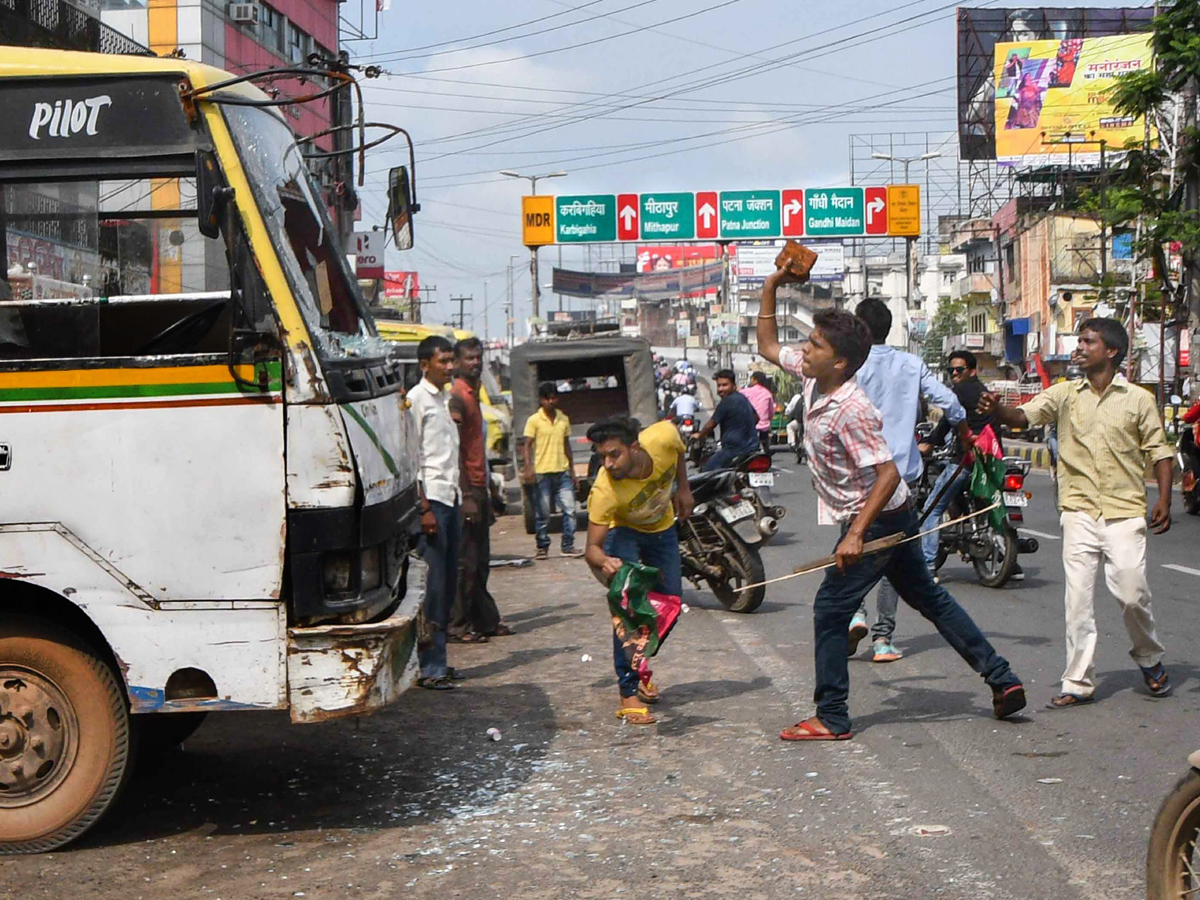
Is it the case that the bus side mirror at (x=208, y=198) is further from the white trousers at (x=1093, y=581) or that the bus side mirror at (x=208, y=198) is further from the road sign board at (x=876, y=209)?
the road sign board at (x=876, y=209)

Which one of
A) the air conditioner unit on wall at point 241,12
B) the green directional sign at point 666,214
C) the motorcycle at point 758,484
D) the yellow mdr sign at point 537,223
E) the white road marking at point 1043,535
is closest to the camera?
the motorcycle at point 758,484

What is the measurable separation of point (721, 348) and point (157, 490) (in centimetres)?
7830

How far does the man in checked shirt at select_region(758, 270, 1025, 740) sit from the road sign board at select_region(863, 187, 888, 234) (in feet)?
110

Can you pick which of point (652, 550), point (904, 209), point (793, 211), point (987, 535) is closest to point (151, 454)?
point (652, 550)

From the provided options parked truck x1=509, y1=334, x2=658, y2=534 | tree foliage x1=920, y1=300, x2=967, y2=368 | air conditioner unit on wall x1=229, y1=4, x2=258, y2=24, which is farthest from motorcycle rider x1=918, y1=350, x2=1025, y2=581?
tree foliage x1=920, y1=300, x2=967, y2=368

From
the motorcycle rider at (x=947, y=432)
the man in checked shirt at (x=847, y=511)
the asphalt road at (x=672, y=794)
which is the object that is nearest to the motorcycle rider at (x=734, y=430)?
the motorcycle rider at (x=947, y=432)

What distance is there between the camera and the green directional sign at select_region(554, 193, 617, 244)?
3925 centimetres

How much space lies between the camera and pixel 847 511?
22.4ft

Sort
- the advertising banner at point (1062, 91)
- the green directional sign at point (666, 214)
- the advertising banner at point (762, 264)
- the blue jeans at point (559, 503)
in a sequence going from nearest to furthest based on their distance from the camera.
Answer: the blue jeans at point (559, 503)
the green directional sign at point (666, 214)
the advertising banner at point (1062, 91)
the advertising banner at point (762, 264)

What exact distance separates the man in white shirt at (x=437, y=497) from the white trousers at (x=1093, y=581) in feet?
10.5

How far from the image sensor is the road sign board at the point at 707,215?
40375mm

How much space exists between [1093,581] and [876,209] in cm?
3333

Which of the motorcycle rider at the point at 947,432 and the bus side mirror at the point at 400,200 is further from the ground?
the bus side mirror at the point at 400,200

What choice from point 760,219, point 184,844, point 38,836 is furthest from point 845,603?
point 760,219
